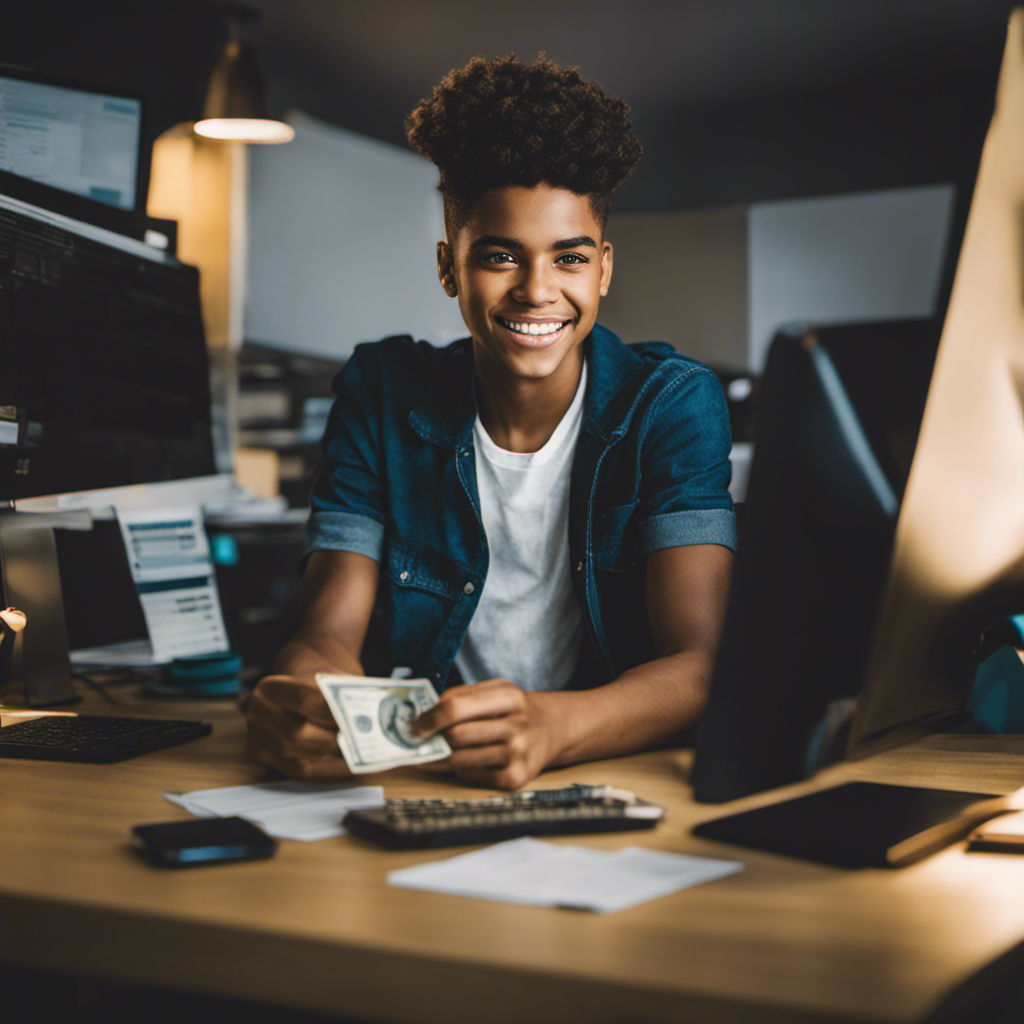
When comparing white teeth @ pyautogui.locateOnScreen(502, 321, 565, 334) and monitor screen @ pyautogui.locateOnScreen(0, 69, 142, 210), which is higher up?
monitor screen @ pyautogui.locateOnScreen(0, 69, 142, 210)

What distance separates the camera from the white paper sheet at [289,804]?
80 centimetres

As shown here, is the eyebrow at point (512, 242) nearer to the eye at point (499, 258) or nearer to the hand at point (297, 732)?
the eye at point (499, 258)

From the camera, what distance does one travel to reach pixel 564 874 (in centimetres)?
68

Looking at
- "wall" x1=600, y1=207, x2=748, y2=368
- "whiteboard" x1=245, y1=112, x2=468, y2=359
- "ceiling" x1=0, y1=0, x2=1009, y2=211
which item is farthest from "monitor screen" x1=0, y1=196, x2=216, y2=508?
"wall" x1=600, y1=207, x2=748, y2=368

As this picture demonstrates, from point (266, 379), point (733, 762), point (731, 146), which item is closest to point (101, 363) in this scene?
point (733, 762)

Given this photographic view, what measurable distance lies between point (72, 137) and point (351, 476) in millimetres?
998

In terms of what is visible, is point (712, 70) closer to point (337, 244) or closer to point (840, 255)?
point (840, 255)

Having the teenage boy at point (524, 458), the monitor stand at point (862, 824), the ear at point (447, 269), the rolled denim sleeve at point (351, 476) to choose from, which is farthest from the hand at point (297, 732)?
the ear at point (447, 269)

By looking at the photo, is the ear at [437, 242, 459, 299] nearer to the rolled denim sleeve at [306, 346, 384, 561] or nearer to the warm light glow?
the rolled denim sleeve at [306, 346, 384, 561]

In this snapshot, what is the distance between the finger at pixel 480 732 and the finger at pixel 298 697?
114 mm

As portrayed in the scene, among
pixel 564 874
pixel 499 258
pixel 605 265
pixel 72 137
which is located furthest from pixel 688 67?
pixel 564 874

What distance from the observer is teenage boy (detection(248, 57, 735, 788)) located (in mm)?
1353

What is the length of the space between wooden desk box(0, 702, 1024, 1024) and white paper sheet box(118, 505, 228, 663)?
0.78 m

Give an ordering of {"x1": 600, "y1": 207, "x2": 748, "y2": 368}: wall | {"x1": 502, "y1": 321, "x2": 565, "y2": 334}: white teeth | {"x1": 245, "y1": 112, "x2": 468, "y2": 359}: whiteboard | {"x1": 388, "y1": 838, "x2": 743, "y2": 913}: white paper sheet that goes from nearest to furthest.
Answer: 1. {"x1": 388, "y1": 838, "x2": 743, "y2": 913}: white paper sheet
2. {"x1": 502, "y1": 321, "x2": 565, "y2": 334}: white teeth
3. {"x1": 245, "y1": 112, "x2": 468, "y2": 359}: whiteboard
4. {"x1": 600, "y1": 207, "x2": 748, "y2": 368}: wall
